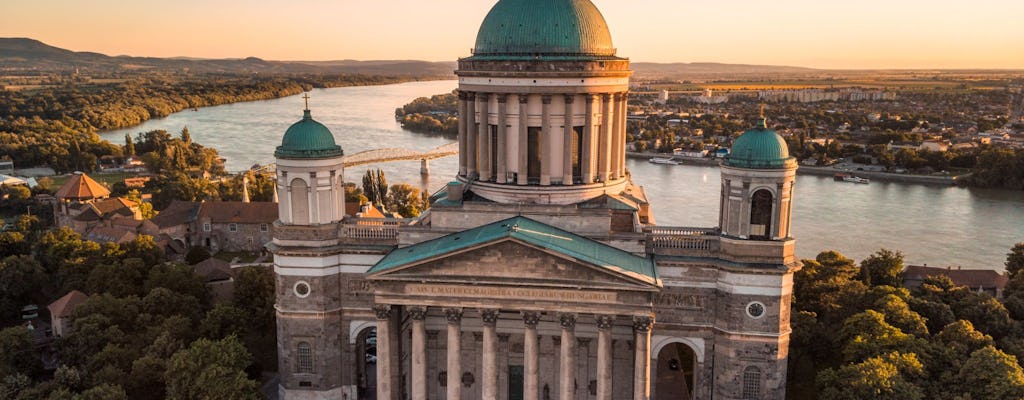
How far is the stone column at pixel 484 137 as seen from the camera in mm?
30094

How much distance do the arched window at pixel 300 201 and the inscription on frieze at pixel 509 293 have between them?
20.7 ft

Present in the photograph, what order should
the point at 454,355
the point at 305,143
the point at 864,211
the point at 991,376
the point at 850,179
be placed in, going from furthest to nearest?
1. the point at 850,179
2. the point at 864,211
3. the point at 305,143
4. the point at 991,376
5. the point at 454,355

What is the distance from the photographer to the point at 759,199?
25.8 meters

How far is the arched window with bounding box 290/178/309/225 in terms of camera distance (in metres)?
28.3

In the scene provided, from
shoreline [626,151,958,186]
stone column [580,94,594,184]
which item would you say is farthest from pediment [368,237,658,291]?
shoreline [626,151,958,186]

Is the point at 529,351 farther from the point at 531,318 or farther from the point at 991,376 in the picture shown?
the point at 991,376

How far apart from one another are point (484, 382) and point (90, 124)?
146 metres

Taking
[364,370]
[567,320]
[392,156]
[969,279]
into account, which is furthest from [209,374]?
[392,156]

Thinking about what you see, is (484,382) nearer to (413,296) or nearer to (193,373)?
(413,296)

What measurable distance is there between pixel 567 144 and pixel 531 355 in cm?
893

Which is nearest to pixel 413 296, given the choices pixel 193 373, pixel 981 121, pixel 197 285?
pixel 193 373

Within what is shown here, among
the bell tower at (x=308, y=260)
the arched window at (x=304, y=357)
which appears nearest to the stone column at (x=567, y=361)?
the bell tower at (x=308, y=260)

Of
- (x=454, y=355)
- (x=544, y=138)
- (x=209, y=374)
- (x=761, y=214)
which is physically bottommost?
(x=209, y=374)

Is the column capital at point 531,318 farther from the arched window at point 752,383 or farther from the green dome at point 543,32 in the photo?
the green dome at point 543,32
